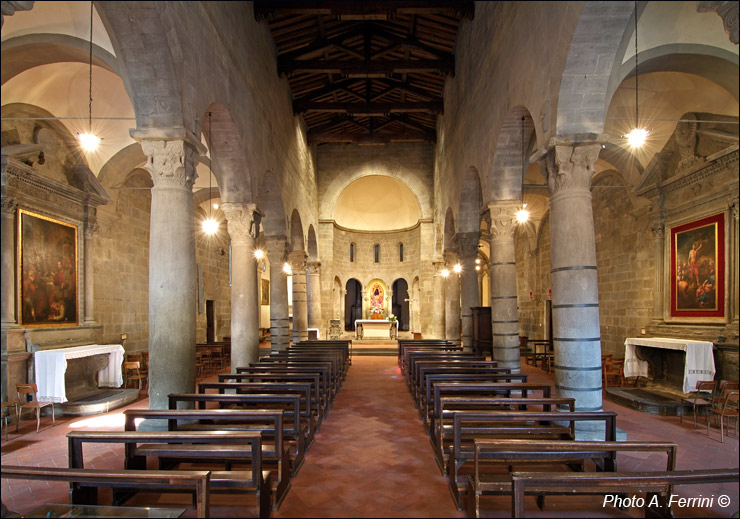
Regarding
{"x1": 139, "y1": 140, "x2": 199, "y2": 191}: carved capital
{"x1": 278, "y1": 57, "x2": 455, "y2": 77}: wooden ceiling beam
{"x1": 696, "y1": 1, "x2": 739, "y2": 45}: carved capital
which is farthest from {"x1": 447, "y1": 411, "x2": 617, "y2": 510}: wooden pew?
{"x1": 278, "y1": 57, "x2": 455, "y2": 77}: wooden ceiling beam

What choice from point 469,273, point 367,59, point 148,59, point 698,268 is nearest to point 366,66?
point 367,59

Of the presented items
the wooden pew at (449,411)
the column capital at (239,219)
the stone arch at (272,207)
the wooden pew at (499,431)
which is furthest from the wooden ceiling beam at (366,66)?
the wooden pew at (499,431)

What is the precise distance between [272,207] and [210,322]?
6.82m

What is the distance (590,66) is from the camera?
18.5 ft

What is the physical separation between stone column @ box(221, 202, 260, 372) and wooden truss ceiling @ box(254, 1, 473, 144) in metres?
4.90

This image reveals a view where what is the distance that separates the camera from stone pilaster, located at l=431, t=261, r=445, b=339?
19.4m

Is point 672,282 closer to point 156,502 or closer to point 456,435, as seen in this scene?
point 456,435

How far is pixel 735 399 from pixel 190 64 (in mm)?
9061

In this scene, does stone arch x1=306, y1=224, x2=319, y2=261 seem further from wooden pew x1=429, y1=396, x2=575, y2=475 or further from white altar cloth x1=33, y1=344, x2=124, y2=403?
wooden pew x1=429, y1=396, x2=575, y2=475

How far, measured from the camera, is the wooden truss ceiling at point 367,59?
37.6 feet

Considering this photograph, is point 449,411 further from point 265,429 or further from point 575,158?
point 575,158

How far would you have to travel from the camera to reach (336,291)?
2484 centimetres

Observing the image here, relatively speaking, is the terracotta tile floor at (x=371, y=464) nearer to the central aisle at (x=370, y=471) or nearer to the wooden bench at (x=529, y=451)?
the central aisle at (x=370, y=471)

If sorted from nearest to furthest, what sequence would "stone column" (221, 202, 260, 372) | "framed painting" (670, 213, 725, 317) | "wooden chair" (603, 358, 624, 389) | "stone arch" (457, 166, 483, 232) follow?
"framed painting" (670, 213, 725, 317) → "stone column" (221, 202, 260, 372) → "wooden chair" (603, 358, 624, 389) → "stone arch" (457, 166, 483, 232)
